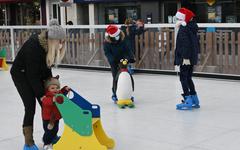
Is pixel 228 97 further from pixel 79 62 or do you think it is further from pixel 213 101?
pixel 79 62

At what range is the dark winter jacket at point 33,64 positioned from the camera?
586cm

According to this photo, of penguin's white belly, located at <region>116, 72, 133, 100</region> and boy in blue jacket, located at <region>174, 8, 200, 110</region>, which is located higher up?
boy in blue jacket, located at <region>174, 8, 200, 110</region>

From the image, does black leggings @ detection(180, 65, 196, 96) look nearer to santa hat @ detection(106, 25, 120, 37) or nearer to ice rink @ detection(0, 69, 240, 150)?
ice rink @ detection(0, 69, 240, 150)

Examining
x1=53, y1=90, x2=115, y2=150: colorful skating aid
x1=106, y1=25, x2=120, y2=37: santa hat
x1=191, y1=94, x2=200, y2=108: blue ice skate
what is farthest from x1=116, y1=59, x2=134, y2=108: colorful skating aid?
x1=53, y1=90, x2=115, y2=150: colorful skating aid

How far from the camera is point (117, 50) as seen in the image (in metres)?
9.64

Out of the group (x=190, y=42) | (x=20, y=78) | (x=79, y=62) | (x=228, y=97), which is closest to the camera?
(x=20, y=78)

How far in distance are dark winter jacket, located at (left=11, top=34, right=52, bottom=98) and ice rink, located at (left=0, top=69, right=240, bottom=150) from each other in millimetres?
1210

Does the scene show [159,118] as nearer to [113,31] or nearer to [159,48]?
[113,31]

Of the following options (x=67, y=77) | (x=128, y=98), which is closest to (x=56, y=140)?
(x=128, y=98)

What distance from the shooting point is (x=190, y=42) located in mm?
8680

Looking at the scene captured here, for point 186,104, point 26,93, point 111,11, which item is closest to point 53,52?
point 26,93

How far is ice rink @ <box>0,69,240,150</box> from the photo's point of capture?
6.77 metres

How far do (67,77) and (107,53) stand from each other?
16.2 feet

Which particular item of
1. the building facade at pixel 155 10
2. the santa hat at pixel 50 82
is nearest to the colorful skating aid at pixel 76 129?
the santa hat at pixel 50 82
